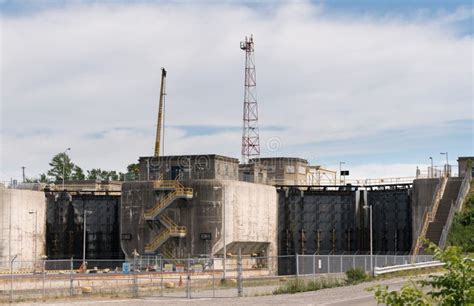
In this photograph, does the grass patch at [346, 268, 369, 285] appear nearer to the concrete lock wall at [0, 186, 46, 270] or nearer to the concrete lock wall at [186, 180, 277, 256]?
the concrete lock wall at [186, 180, 277, 256]

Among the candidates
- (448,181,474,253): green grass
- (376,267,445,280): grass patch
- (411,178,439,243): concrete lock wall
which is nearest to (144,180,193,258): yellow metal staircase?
(411,178,439,243): concrete lock wall

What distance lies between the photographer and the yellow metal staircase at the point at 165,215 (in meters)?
80.4

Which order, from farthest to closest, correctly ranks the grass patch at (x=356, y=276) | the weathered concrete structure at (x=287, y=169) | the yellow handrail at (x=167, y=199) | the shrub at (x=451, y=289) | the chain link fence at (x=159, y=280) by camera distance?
the weathered concrete structure at (x=287, y=169), the yellow handrail at (x=167, y=199), the grass patch at (x=356, y=276), the chain link fence at (x=159, y=280), the shrub at (x=451, y=289)

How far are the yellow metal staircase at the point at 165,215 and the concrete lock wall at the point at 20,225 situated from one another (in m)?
11.9

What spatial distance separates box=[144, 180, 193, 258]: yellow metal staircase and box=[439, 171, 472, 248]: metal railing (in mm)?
24196

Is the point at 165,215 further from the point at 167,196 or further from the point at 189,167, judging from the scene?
the point at 189,167

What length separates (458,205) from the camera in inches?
2987

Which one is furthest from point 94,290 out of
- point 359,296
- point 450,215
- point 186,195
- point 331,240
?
point 331,240

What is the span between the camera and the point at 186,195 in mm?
80500

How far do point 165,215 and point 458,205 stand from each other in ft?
90.5

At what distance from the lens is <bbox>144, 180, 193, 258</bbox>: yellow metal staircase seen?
8044cm

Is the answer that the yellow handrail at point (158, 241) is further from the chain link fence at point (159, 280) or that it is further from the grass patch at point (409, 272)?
the grass patch at point (409, 272)

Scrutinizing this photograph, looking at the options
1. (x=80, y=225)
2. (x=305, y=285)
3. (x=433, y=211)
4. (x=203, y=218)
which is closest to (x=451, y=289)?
(x=305, y=285)

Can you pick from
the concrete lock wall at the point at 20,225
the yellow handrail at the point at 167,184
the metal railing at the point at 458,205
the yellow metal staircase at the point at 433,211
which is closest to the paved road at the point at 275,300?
the metal railing at the point at 458,205
